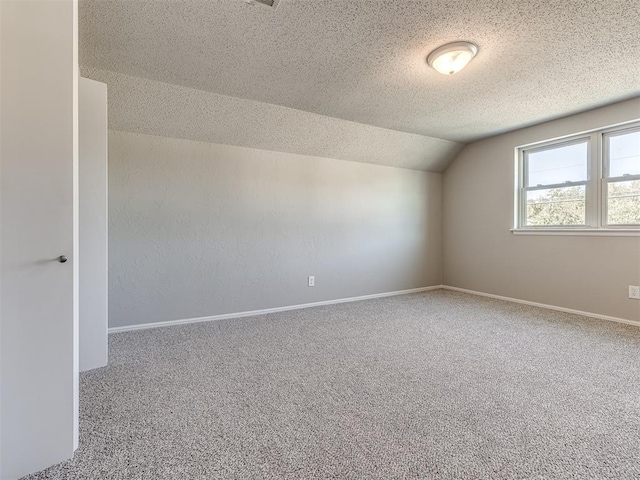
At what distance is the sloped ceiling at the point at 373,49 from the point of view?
1.73 m

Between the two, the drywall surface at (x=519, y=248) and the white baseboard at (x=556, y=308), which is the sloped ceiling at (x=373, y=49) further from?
the white baseboard at (x=556, y=308)

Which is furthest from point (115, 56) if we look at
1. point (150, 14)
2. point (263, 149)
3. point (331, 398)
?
point (331, 398)

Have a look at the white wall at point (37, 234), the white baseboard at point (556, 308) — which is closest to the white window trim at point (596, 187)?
the white baseboard at point (556, 308)

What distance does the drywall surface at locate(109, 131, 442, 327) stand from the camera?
114 inches

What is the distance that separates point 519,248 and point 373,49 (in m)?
3.27

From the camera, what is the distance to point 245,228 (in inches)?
136

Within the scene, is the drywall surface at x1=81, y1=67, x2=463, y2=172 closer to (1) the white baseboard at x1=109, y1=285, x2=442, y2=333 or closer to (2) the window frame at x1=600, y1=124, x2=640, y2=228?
(2) the window frame at x1=600, y1=124, x2=640, y2=228

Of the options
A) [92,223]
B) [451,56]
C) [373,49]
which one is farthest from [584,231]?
[92,223]

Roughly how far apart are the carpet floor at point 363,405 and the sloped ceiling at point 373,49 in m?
2.27

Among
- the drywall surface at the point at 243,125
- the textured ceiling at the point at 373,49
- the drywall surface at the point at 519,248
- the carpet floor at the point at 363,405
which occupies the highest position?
the textured ceiling at the point at 373,49

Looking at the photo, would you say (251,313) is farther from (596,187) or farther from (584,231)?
(596,187)

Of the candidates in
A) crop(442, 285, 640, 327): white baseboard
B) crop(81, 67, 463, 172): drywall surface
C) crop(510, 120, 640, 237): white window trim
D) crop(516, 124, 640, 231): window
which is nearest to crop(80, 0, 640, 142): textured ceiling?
crop(81, 67, 463, 172): drywall surface

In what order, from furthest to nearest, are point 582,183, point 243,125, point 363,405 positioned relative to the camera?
1. point 582,183
2. point 243,125
3. point 363,405

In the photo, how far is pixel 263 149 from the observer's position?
351 cm
